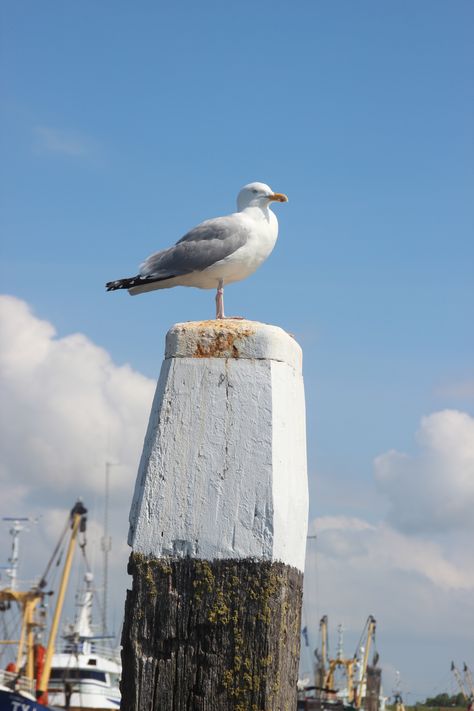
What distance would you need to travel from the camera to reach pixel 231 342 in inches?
224

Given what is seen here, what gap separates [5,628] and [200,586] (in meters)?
48.7

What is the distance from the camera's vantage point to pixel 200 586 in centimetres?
514

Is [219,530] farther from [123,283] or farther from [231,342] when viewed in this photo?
[123,283]

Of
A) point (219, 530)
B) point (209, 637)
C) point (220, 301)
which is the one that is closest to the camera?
point (209, 637)

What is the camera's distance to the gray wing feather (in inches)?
308

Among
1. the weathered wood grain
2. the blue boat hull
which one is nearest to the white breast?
the weathered wood grain

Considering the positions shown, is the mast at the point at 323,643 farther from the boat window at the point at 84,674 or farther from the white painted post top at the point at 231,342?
the white painted post top at the point at 231,342

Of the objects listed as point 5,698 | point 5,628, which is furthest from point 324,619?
point 5,698

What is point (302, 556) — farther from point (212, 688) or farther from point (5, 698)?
point (5, 698)

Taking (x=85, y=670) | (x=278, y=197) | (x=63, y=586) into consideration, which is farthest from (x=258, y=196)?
(x=85, y=670)

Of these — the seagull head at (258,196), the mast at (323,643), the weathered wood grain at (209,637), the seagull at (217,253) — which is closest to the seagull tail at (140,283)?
the seagull at (217,253)

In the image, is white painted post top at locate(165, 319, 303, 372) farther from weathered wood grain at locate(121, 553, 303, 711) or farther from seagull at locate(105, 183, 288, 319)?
seagull at locate(105, 183, 288, 319)

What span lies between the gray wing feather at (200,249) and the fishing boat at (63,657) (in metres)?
38.9

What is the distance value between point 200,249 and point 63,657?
171 ft
